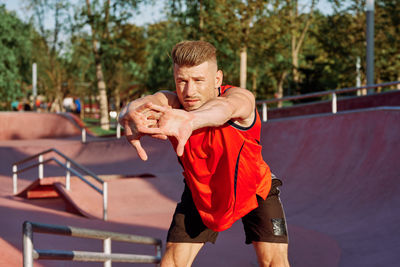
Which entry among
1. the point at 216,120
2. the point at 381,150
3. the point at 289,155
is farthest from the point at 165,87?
the point at 216,120

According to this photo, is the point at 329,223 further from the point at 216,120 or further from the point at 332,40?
the point at 332,40

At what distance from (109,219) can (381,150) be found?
618 cm

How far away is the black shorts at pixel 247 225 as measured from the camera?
3926 millimetres

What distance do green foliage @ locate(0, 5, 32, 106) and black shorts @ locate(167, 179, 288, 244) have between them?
120 feet

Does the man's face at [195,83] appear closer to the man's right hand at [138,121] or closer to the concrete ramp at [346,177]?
the man's right hand at [138,121]

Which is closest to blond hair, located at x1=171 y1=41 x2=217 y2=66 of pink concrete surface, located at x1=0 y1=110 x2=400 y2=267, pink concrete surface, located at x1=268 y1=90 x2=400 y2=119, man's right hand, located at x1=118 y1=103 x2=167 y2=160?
man's right hand, located at x1=118 y1=103 x2=167 y2=160

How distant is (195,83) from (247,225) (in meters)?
1.36

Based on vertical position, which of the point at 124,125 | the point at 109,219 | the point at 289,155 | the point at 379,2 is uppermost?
the point at 379,2

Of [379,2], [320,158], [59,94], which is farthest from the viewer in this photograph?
[59,94]

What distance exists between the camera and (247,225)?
4.01m

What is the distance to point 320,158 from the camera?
42.0 ft

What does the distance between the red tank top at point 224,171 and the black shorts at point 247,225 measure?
4.3 inches

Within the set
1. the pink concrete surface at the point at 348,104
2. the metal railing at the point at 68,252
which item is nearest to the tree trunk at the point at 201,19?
the pink concrete surface at the point at 348,104

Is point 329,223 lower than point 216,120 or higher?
lower
